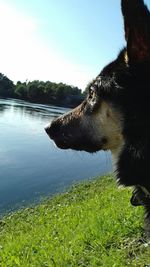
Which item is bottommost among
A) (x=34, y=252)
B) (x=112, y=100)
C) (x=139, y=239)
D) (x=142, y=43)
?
(x=34, y=252)

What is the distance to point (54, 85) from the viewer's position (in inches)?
5920

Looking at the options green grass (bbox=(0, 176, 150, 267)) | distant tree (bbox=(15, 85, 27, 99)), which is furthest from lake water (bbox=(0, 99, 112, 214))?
distant tree (bbox=(15, 85, 27, 99))

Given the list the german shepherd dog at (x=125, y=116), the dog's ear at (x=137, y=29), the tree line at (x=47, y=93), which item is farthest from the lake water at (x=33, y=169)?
the tree line at (x=47, y=93)

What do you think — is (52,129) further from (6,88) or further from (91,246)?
(6,88)

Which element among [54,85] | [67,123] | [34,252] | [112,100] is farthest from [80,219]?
[54,85]

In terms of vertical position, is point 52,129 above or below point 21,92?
above

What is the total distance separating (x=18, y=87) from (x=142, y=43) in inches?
6184

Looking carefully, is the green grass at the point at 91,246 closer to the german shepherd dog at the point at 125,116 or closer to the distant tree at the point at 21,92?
the german shepherd dog at the point at 125,116

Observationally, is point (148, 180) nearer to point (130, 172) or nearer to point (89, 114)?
point (130, 172)

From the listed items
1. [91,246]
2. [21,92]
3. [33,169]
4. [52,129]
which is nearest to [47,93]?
[21,92]

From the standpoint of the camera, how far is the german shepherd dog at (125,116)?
3732 mm

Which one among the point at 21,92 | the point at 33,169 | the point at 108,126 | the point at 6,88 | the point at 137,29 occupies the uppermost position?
the point at 137,29

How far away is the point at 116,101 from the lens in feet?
14.3

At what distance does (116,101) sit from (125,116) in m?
0.23
